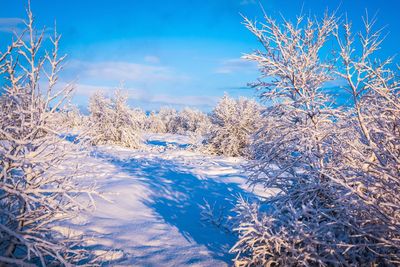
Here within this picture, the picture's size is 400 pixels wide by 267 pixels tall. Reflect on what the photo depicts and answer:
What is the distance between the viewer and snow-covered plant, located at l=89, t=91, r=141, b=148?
11.4 meters

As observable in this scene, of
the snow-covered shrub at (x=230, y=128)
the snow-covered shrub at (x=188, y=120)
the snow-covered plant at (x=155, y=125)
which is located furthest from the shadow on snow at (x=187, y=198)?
the snow-covered plant at (x=155, y=125)

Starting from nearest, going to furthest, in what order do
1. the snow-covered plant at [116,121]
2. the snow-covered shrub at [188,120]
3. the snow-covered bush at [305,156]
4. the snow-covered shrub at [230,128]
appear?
the snow-covered bush at [305,156]
the snow-covered shrub at [230,128]
the snow-covered plant at [116,121]
the snow-covered shrub at [188,120]

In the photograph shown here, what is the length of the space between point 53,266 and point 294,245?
205 cm

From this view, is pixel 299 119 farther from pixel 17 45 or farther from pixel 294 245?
pixel 17 45

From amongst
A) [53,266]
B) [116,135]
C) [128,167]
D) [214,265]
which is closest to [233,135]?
[128,167]

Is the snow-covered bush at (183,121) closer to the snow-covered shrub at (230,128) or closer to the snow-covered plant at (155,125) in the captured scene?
the snow-covered plant at (155,125)

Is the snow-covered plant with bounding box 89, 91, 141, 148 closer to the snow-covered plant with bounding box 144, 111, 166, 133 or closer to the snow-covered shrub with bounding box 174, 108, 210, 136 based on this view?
the snow-covered shrub with bounding box 174, 108, 210, 136

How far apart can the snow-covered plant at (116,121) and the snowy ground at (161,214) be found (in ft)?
12.0

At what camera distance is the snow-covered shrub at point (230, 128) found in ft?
32.4

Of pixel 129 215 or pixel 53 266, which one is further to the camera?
pixel 129 215

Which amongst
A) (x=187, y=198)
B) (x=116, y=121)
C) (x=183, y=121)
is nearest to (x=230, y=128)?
(x=116, y=121)

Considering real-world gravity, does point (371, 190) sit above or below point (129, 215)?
above

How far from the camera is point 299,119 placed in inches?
140

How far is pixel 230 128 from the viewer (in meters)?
10.1
